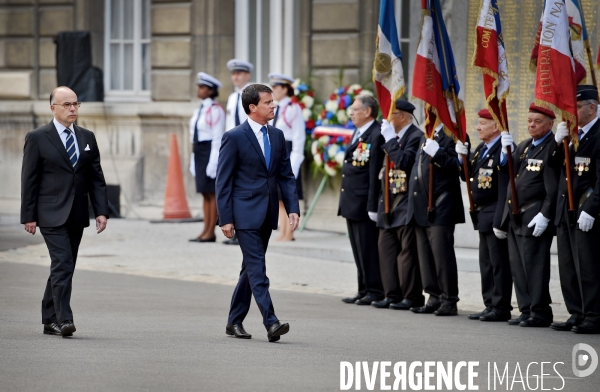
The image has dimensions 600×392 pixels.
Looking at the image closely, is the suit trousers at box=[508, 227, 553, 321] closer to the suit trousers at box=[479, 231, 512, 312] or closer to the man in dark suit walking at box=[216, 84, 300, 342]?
the suit trousers at box=[479, 231, 512, 312]

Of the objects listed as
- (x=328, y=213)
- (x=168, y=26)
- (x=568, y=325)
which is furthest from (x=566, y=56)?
(x=168, y=26)

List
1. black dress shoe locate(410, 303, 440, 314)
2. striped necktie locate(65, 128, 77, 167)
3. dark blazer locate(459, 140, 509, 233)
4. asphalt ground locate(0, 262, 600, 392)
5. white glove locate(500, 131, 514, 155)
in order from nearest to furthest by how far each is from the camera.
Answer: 1. asphalt ground locate(0, 262, 600, 392)
2. striped necktie locate(65, 128, 77, 167)
3. white glove locate(500, 131, 514, 155)
4. dark blazer locate(459, 140, 509, 233)
5. black dress shoe locate(410, 303, 440, 314)

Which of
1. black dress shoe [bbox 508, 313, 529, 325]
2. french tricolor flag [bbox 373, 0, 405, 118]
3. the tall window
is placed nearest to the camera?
black dress shoe [bbox 508, 313, 529, 325]

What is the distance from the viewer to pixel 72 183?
916cm

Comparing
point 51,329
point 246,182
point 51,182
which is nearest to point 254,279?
point 246,182

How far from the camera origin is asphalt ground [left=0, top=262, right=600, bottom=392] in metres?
7.32

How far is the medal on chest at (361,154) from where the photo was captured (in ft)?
37.9

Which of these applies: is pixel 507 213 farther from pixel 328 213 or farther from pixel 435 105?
pixel 328 213

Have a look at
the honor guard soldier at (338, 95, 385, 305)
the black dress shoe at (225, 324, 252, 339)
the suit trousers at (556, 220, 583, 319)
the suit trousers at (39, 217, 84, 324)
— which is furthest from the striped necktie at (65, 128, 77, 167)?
the suit trousers at (556, 220, 583, 319)

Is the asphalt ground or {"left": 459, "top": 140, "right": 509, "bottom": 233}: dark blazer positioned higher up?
{"left": 459, "top": 140, "right": 509, "bottom": 233}: dark blazer

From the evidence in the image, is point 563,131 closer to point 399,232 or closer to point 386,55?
point 399,232

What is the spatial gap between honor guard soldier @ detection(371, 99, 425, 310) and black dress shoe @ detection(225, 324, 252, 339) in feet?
7.88

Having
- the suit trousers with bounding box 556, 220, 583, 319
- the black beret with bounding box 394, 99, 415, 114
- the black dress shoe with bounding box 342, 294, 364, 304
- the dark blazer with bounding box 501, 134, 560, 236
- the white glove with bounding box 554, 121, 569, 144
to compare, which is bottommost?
the black dress shoe with bounding box 342, 294, 364, 304

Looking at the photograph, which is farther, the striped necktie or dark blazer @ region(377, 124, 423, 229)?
dark blazer @ region(377, 124, 423, 229)
